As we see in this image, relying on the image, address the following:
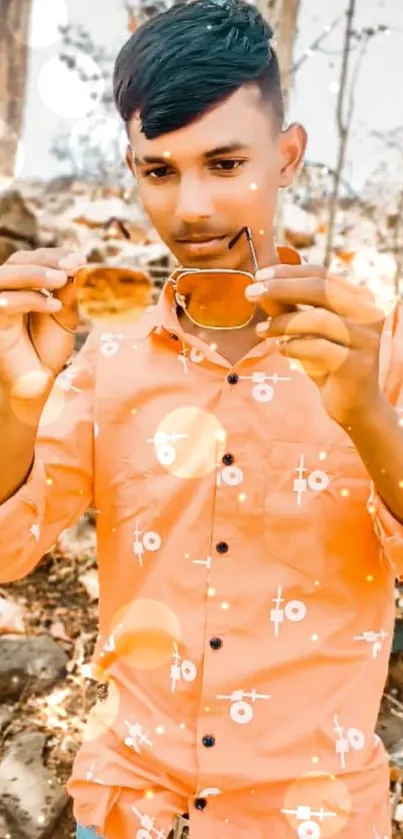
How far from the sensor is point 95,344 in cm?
177

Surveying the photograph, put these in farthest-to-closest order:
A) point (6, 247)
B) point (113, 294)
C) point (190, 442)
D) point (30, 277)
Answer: point (6, 247)
point (113, 294)
point (190, 442)
point (30, 277)

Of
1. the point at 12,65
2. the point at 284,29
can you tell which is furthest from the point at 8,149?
the point at 284,29

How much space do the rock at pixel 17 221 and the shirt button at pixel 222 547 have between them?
18.2ft

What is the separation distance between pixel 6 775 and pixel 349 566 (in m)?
1.93

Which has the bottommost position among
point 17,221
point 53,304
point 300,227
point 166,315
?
point 300,227

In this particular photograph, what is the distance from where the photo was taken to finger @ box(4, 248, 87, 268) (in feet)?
4.39

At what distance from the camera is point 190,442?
163 centimetres

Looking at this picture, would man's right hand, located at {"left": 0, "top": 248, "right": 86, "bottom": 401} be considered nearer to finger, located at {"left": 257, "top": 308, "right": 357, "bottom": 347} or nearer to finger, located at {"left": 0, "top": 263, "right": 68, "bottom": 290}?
finger, located at {"left": 0, "top": 263, "right": 68, "bottom": 290}

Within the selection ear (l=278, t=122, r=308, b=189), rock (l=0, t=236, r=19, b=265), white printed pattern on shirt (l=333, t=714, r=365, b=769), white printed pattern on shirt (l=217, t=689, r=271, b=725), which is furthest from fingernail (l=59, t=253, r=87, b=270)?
rock (l=0, t=236, r=19, b=265)

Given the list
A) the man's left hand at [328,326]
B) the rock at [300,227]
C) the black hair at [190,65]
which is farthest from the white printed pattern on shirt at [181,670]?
the rock at [300,227]

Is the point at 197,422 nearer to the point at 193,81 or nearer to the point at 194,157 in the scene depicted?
the point at 194,157

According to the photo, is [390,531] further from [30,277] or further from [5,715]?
[5,715]

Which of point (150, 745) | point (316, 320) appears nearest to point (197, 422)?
point (316, 320)

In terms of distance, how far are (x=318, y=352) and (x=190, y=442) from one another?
0.49 metres
